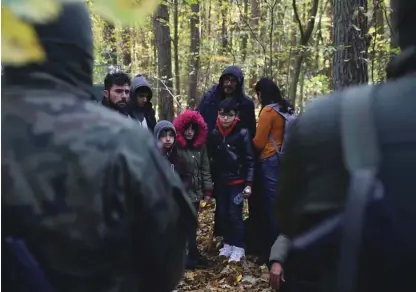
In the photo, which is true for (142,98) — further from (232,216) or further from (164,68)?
(164,68)

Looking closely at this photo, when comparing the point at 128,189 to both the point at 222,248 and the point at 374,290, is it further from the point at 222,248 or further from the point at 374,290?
the point at 222,248

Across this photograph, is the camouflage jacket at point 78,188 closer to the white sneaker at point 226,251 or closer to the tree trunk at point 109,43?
the white sneaker at point 226,251

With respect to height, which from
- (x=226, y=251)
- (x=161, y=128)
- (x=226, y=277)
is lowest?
(x=226, y=277)

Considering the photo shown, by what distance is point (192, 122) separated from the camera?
5.55m

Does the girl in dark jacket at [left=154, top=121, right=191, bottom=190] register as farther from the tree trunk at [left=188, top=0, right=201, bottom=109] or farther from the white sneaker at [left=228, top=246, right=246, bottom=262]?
the tree trunk at [left=188, top=0, right=201, bottom=109]

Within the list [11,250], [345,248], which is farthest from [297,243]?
[11,250]

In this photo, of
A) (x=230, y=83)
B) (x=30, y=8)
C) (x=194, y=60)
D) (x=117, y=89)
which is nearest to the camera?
(x=30, y=8)

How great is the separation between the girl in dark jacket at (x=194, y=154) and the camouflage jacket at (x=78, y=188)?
385cm

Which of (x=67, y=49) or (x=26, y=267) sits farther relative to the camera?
(x=67, y=49)

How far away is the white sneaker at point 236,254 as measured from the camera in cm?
577

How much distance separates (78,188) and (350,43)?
16.3 feet

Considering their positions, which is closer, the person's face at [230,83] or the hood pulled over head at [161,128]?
the hood pulled over head at [161,128]

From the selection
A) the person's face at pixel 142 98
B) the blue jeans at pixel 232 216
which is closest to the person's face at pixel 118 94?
the person's face at pixel 142 98

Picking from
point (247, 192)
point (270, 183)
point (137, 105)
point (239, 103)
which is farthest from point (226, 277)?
point (137, 105)
